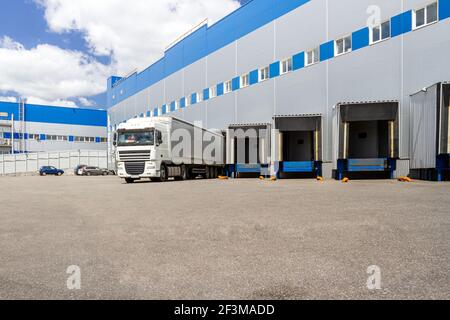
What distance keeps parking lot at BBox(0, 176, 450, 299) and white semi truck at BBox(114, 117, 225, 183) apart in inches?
437

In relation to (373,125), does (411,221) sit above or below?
below

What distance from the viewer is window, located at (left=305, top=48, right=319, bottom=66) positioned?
21602mm

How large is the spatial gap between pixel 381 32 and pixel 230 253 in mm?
18200

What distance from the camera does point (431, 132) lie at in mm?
14508

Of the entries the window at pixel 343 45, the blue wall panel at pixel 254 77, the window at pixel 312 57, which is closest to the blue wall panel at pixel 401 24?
the window at pixel 343 45

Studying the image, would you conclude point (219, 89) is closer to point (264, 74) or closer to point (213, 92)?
point (213, 92)

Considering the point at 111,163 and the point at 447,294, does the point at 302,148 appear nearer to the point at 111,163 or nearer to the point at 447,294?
the point at 447,294

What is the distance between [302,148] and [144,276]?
22294mm

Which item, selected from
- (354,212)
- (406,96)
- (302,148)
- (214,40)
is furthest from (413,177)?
(214,40)

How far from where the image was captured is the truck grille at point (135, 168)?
18.3 m

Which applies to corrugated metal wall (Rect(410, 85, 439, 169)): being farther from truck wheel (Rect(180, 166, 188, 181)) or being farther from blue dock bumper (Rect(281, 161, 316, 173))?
truck wheel (Rect(180, 166, 188, 181))

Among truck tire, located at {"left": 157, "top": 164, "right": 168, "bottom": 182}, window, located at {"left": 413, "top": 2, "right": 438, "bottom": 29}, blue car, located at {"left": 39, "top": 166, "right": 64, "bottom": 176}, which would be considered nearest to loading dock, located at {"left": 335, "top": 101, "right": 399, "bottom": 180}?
window, located at {"left": 413, "top": 2, "right": 438, "bottom": 29}

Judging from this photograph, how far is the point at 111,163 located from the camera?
46.2 metres

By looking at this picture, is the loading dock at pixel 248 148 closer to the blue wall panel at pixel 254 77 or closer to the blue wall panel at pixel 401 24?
the blue wall panel at pixel 254 77
